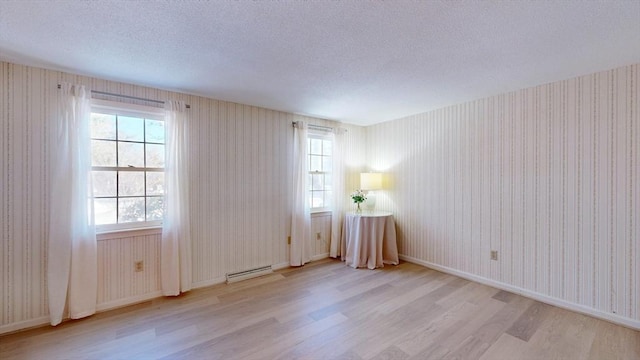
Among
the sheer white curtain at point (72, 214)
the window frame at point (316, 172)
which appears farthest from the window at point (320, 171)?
the sheer white curtain at point (72, 214)

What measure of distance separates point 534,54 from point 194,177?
136 inches

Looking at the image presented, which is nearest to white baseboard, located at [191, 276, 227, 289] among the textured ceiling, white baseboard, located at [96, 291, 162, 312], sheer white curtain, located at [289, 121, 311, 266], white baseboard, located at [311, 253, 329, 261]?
white baseboard, located at [96, 291, 162, 312]

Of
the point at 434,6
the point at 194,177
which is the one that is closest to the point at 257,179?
the point at 194,177

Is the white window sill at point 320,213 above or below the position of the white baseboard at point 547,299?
above

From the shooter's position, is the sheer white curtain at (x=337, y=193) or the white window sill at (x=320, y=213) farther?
the sheer white curtain at (x=337, y=193)

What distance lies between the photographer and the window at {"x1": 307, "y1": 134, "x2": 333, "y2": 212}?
13.6 feet

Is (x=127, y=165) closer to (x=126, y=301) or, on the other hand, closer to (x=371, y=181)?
(x=126, y=301)

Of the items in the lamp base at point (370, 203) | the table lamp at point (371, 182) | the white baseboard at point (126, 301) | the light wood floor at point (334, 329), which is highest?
the table lamp at point (371, 182)

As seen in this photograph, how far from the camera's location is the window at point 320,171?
13.6ft

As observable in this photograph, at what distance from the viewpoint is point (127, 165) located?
8.96 ft

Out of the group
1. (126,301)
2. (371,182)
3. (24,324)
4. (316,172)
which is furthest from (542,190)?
(24,324)

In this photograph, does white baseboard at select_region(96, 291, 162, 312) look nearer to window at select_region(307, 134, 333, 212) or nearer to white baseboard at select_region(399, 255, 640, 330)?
window at select_region(307, 134, 333, 212)

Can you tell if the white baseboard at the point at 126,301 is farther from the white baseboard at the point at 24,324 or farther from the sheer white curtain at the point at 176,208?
the white baseboard at the point at 24,324

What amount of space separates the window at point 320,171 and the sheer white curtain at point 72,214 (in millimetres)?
2613
